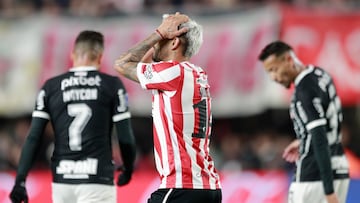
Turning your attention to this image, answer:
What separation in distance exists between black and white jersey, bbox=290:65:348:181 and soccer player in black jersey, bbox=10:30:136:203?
1.48 m

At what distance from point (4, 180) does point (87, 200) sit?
376 centimetres

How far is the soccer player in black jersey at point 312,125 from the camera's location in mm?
8258

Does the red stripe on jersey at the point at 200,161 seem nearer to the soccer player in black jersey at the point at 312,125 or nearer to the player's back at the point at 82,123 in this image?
the player's back at the point at 82,123

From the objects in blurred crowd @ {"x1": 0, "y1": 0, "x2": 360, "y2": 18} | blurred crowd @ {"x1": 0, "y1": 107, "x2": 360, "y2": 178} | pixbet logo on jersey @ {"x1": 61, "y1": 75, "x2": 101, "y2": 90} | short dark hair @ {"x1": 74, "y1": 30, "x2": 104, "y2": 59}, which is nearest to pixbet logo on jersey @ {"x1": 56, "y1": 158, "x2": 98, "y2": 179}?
pixbet logo on jersey @ {"x1": 61, "y1": 75, "x2": 101, "y2": 90}

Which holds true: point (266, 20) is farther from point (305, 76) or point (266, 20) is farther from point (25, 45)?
point (305, 76)

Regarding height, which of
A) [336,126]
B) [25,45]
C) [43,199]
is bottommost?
[43,199]

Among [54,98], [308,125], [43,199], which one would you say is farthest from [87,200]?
[43,199]

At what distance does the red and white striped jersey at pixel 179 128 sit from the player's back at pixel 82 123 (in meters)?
1.37

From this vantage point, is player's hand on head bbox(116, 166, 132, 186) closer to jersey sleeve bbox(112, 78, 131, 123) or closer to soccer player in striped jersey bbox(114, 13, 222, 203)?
jersey sleeve bbox(112, 78, 131, 123)

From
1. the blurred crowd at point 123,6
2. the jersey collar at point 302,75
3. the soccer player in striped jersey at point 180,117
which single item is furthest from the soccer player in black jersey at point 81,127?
the blurred crowd at point 123,6

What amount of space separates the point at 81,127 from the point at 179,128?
5.17 ft

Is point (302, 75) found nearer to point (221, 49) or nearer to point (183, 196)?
point (183, 196)

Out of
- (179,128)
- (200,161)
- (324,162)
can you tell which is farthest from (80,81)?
(324,162)

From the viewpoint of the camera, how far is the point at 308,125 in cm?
825
